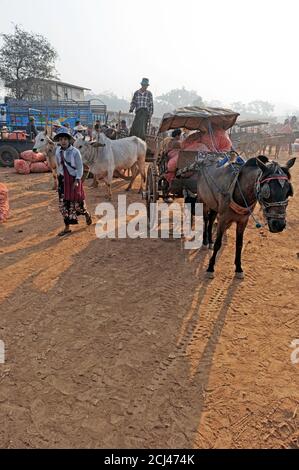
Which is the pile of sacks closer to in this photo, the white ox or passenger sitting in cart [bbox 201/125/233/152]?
the white ox

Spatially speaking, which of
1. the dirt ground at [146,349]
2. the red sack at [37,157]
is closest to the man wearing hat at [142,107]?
the red sack at [37,157]

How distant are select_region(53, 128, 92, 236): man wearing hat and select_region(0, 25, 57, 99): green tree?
3259 centimetres

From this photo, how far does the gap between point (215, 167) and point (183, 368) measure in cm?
331

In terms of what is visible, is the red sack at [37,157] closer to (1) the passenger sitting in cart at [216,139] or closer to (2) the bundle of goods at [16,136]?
(2) the bundle of goods at [16,136]

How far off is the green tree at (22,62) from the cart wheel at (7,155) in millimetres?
21989

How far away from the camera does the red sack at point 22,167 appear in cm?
1359

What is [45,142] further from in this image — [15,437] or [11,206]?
[15,437]

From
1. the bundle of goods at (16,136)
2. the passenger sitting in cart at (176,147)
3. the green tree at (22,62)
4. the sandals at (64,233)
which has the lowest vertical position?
the sandals at (64,233)

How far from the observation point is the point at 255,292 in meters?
4.54

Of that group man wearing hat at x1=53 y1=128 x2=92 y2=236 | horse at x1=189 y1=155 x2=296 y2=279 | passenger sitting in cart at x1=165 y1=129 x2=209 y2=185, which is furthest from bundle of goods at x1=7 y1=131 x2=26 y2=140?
horse at x1=189 y1=155 x2=296 y2=279

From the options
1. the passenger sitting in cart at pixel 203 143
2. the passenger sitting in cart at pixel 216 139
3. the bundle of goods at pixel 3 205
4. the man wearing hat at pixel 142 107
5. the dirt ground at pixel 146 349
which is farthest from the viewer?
the man wearing hat at pixel 142 107

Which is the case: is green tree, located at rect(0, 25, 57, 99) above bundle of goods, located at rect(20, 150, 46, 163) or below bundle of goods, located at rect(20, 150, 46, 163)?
above

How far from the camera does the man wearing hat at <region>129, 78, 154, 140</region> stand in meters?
9.95

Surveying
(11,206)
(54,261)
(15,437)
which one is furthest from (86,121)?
(15,437)
